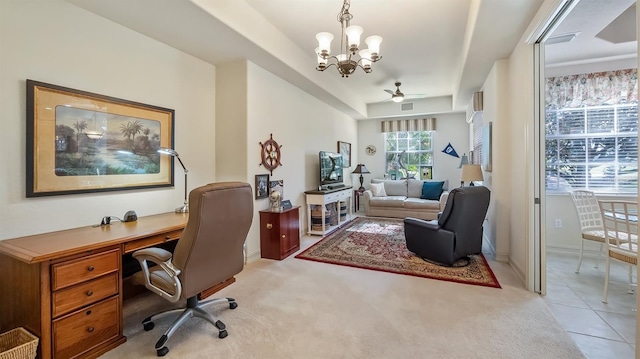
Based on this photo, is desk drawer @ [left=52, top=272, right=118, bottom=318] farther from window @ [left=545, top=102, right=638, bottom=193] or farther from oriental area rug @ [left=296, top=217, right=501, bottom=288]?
window @ [left=545, top=102, right=638, bottom=193]

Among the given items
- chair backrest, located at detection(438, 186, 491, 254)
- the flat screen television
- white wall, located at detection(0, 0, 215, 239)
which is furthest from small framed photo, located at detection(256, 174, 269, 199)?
chair backrest, located at detection(438, 186, 491, 254)

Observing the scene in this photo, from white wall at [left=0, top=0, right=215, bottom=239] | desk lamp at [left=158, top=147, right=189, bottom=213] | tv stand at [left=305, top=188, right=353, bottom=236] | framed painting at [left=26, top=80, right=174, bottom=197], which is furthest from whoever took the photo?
tv stand at [left=305, top=188, right=353, bottom=236]

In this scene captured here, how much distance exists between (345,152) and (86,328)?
564 centimetres

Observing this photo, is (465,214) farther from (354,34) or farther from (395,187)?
(395,187)

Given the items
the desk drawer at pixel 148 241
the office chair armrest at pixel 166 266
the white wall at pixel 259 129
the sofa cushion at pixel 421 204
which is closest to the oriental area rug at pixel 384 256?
the white wall at pixel 259 129

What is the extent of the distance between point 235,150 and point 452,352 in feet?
9.71

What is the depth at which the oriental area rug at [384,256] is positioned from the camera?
297 cm

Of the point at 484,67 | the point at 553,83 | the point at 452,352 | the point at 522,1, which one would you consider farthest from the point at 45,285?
the point at 553,83

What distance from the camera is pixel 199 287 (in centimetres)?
186

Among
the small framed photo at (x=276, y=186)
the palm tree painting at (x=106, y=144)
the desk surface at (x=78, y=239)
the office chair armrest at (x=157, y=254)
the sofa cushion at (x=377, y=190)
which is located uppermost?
the palm tree painting at (x=106, y=144)

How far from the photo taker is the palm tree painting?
7.11 feet

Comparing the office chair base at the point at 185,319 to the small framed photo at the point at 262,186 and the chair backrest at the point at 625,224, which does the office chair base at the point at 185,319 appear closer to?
the small framed photo at the point at 262,186

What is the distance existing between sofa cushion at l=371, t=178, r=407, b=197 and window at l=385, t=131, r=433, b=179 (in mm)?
591

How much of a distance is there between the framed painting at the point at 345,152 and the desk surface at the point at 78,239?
441 cm
